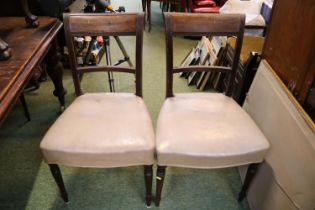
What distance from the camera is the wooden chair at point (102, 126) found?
1.04 metres

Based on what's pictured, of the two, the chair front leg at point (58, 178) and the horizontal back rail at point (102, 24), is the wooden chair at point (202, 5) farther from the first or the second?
the chair front leg at point (58, 178)

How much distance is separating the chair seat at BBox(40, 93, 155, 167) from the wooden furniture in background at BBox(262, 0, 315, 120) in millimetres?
635

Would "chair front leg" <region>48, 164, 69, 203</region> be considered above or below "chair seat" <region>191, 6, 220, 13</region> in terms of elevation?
below

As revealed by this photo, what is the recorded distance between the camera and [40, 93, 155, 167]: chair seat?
3.40ft

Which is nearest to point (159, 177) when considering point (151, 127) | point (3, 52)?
point (151, 127)

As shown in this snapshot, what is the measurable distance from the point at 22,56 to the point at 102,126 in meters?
0.47

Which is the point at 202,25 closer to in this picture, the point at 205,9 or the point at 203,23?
the point at 203,23

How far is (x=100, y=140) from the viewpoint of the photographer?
1.06m

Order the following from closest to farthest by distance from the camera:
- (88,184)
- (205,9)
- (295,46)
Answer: (295,46)
(88,184)
(205,9)

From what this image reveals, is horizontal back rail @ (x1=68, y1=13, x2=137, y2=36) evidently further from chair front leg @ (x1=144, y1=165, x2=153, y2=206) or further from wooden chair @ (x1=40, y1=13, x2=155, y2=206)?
chair front leg @ (x1=144, y1=165, x2=153, y2=206)

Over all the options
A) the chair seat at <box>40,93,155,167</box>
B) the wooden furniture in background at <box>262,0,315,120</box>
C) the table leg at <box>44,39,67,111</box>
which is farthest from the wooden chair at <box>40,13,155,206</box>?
the wooden furniture in background at <box>262,0,315,120</box>

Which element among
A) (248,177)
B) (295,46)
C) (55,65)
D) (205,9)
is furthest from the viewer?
(205,9)

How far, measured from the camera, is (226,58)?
2.01m

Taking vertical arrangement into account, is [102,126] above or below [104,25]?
below
